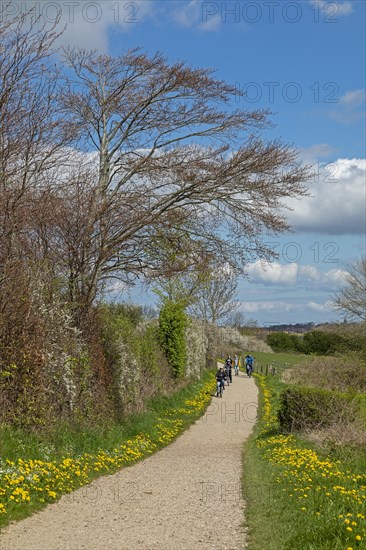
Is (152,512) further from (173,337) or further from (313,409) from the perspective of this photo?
(173,337)

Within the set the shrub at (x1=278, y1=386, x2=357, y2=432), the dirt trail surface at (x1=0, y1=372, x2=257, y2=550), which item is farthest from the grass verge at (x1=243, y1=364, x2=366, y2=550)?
the shrub at (x1=278, y1=386, x2=357, y2=432)

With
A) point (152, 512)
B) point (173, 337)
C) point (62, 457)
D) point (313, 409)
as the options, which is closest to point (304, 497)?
point (152, 512)

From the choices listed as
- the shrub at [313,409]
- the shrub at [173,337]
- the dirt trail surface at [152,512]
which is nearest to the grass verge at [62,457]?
the dirt trail surface at [152,512]

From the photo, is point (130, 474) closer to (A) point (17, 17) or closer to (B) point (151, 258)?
Answer: (B) point (151, 258)

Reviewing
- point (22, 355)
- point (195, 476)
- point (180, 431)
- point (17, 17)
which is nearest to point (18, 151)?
point (17, 17)

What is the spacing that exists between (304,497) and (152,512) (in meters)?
2.23

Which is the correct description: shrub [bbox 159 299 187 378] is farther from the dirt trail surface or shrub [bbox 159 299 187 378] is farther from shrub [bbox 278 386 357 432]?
the dirt trail surface

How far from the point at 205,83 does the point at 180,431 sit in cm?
1000

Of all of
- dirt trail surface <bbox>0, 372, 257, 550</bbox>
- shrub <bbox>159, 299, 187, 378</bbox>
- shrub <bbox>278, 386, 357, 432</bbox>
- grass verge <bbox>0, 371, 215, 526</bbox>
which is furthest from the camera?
shrub <bbox>159, 299, 187, 378</bbox>

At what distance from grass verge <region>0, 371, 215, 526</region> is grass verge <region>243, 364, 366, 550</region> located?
8.41 ft

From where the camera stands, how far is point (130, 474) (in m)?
11.7

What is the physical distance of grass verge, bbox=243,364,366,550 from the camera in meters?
7.10

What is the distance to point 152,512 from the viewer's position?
29.5 feet

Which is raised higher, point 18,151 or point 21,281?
point 18,151
